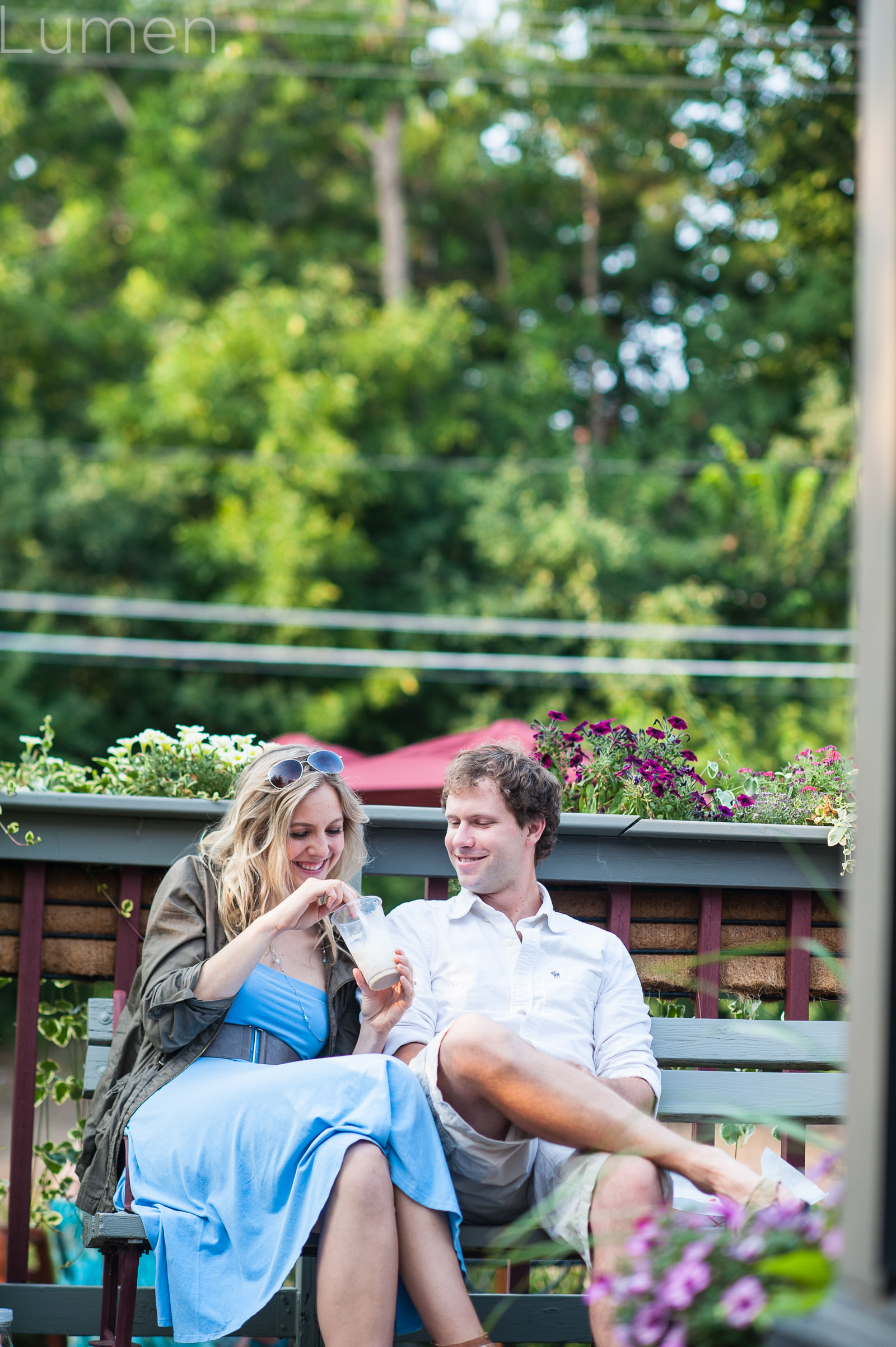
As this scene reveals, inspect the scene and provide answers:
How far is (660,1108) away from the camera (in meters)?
2.38

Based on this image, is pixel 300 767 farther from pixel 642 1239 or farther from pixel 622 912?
pixel 642 1239

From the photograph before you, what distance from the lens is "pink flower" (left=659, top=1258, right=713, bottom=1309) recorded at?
128cm

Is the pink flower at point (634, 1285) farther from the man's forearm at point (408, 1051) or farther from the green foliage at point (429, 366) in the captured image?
the green foliage at point (429, 366)

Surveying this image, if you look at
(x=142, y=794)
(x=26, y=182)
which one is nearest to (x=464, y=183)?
(x=26, y=182)

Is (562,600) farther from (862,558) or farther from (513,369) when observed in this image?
(862,558)

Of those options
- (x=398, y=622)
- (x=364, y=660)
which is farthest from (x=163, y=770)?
(x=398, y=622)

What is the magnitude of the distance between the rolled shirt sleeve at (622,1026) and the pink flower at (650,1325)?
101 cm

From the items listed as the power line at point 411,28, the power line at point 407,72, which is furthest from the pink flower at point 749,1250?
the power line at point 407,72

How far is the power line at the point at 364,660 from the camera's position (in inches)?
368

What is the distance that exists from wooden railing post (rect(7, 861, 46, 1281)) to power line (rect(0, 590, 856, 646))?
6810 millimetres

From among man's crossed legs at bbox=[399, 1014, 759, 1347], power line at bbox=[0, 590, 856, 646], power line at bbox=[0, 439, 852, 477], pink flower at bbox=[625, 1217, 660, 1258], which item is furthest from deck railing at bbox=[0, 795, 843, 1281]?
power line at bbox=[0, 439, 852, 477]

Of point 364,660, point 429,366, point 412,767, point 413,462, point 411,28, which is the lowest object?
point 412,767

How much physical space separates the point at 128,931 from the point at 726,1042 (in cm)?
123

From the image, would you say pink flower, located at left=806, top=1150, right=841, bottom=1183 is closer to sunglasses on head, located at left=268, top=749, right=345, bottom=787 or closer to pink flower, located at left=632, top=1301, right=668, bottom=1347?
pink flower, located at left=632, top=1301, right=668, bottom=1347
